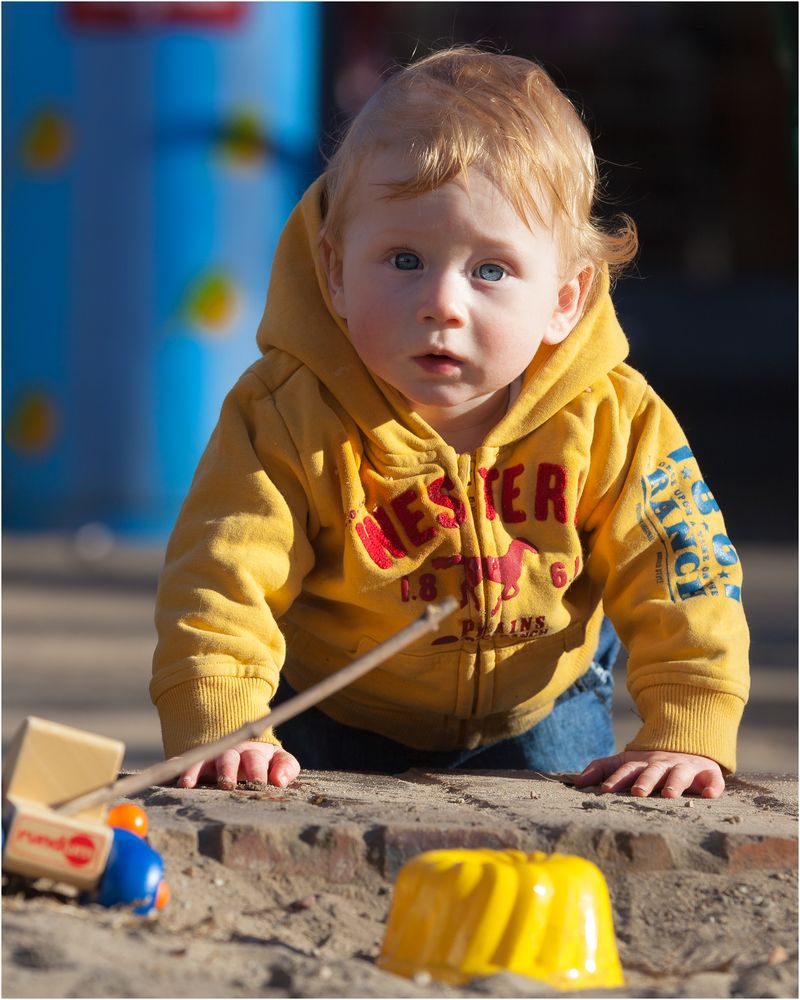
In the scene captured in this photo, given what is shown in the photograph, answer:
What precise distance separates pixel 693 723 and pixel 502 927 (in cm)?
68

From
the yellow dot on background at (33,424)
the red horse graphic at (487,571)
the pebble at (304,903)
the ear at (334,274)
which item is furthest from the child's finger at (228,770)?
the yellow dot on background at (33,424)

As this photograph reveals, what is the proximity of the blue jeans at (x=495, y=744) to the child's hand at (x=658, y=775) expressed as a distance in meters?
0.37

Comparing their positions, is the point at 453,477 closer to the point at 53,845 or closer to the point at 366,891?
the point at 366,891

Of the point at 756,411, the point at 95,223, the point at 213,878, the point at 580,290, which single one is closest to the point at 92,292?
the point at 95,223

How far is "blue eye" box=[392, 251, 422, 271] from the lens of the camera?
2006mm

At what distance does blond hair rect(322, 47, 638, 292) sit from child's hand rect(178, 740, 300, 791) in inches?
29.5

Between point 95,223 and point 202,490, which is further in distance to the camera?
point 95,223

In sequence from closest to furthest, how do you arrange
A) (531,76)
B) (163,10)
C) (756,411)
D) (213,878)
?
1. (213,878)
2. (531,76)
3. (163,10)
4. (756,411)

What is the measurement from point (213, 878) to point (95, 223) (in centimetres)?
470

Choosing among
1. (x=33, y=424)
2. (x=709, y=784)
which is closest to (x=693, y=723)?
(x=709, y=784)

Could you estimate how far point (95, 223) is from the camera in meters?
5.94

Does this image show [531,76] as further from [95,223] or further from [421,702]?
[95,223]

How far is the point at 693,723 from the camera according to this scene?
2.01 meters

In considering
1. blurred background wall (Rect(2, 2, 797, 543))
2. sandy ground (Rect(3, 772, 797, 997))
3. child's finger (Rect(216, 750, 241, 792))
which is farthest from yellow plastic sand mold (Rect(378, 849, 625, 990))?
blurred background wall (Rect(2, 2, 797, 543))
